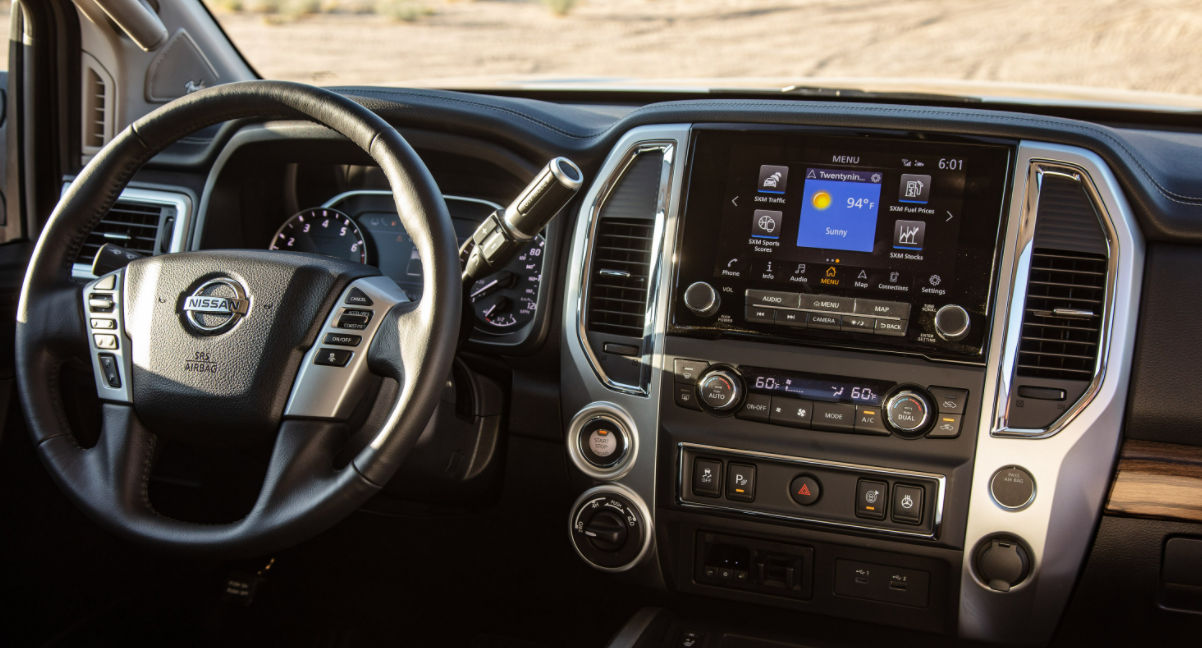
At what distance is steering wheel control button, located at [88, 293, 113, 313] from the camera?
53.9 inches

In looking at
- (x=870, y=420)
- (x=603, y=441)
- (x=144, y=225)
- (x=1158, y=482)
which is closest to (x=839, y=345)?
(x=870, y=420)

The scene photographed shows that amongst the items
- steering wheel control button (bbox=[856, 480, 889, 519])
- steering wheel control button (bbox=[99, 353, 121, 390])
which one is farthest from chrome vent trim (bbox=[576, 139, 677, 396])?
steering wheel control button (bbox=[99, 353, 121, 390])

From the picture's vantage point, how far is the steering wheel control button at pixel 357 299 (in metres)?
1.28

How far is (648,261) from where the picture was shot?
160 centimetres

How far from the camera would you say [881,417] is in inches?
58.3

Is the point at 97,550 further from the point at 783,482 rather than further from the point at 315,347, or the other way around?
the point at 783,482

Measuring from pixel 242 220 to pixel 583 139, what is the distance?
3.12 feet

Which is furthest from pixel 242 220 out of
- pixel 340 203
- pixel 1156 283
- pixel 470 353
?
pixel 1156 283

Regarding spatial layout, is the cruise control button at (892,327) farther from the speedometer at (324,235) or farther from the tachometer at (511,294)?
the speedometer at (324,235)

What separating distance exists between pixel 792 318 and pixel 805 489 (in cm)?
33

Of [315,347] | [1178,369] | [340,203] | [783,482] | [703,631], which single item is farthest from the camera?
[340,203]

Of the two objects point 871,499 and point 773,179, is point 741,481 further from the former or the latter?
point 773,179

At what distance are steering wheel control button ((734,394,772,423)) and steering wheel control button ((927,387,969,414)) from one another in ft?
0.94

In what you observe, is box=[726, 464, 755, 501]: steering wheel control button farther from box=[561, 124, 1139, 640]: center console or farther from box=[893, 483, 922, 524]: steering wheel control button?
box=[893, 483, 922, 524]: steering wheel control button
